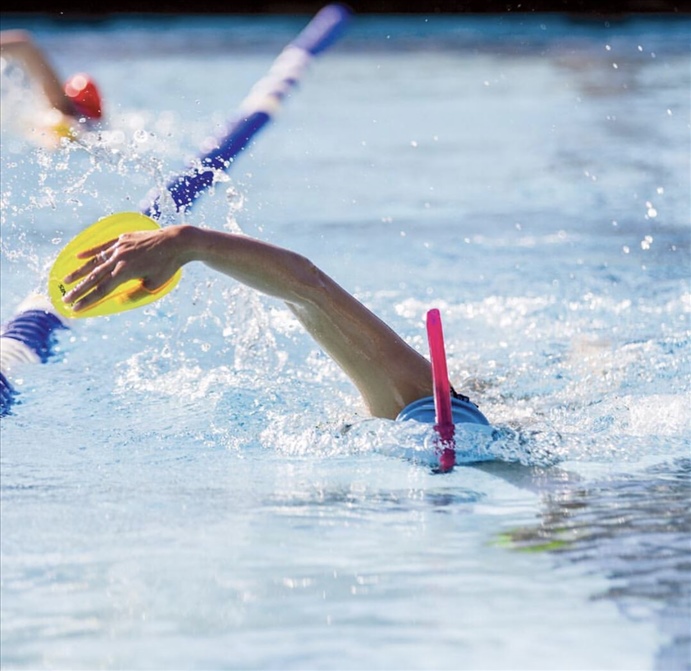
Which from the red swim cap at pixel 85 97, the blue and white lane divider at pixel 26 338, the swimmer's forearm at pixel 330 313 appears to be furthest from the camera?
the red swim cap at pixel 85 97

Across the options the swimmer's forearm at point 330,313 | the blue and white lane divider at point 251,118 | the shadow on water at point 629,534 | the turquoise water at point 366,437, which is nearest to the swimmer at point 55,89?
the turquoise water at point 366,437

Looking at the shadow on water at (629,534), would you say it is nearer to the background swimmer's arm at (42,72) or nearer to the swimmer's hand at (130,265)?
the swimmer's hand at (130,265)

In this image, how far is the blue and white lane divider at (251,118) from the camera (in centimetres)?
362

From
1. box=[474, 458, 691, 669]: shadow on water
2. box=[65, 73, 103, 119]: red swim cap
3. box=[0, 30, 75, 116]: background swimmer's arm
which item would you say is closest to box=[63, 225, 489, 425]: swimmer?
box=[474, 458, 691, 669]: shadow on water

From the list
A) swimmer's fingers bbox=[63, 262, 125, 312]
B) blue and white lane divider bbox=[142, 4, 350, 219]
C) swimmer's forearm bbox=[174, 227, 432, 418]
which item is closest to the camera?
swimmer's fingers bbox=[63, 262, 125, 312]

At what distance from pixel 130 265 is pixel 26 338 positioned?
1.22 meters

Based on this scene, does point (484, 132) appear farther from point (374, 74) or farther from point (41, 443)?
point (41, 443)

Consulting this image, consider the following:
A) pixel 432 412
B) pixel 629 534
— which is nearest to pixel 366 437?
pixel 432 412

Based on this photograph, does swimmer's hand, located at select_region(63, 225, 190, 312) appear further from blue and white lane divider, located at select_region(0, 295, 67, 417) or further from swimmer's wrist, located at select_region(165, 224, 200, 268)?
blue and white lane divider, located at select_region(0, 295, 67, 417)

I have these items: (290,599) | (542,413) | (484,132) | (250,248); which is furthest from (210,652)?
(484,132)

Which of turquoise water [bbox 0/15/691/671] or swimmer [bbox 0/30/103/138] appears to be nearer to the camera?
turquoise water [bbox 0/15/691/671]

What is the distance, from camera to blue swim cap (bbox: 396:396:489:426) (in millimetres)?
2385

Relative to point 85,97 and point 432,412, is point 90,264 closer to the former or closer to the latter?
point 432,412

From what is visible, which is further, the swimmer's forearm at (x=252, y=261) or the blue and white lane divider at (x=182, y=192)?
the blue and white lane divider at (x=182, y=192)
